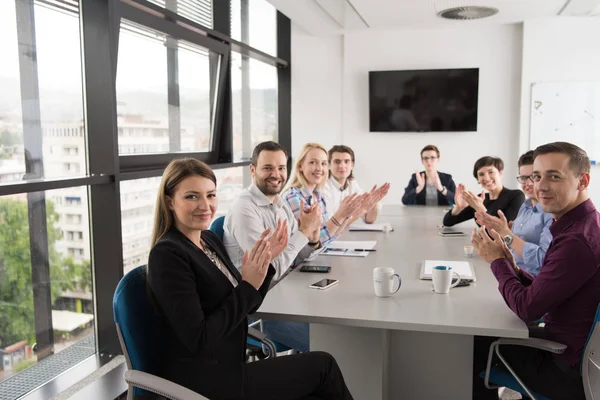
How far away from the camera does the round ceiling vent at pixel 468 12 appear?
5609 mm

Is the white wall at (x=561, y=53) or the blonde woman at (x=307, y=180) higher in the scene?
the white wall at (x=561, y=53)

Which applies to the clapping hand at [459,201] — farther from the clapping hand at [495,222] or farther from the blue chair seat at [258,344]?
the blue chair seat at [258,344]

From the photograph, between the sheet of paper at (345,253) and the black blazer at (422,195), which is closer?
the sheet of paper at (345,253)

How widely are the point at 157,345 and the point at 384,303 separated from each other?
80 centimetres

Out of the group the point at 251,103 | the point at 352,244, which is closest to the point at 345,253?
the point at 352,244

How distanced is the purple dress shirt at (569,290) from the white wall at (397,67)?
5.04 m

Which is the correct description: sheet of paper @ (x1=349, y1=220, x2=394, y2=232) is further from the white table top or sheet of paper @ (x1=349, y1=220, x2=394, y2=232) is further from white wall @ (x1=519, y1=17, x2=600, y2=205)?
white wall @ (x1=519, y1=17, x2=600, y2=205)

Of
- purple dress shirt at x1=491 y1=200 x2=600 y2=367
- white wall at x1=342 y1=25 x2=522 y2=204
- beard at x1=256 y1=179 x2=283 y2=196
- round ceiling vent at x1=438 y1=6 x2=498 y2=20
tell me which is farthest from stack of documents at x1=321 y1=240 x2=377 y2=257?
white wall at x1=342 y1=25 x2=522 y2=204

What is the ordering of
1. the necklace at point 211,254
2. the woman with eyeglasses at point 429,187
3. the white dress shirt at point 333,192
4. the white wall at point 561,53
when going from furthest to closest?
the white wall at point 561,53 → the woman with eyeglasses at point 429,187 → the white dress shirt at point 333,192 → the necklace at point 211,254

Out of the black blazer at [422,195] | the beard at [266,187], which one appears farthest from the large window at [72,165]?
the black blazer at [422,195]

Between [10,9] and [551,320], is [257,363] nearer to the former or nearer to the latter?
[551,320]

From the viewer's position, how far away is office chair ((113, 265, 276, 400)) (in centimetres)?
155

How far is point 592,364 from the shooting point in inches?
68.4

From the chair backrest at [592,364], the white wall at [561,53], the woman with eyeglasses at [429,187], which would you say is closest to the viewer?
the chair backrest at [592,364]
